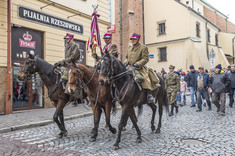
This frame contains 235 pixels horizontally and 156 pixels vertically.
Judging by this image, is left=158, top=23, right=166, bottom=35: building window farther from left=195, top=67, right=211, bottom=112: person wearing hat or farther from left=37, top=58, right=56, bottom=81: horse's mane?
left=37, top=58, right=56, bottom=81: horse's mane

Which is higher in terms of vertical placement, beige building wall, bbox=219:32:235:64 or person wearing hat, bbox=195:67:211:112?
beige building wall, bbox=219:32:235:64

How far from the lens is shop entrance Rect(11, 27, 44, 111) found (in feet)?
33.5

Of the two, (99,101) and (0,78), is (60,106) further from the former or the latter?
(0,78)

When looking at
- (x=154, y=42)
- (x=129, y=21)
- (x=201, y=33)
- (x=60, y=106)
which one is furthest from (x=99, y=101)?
(x=201, y=33)

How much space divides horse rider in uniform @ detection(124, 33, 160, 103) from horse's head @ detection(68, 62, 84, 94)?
1.44 metres

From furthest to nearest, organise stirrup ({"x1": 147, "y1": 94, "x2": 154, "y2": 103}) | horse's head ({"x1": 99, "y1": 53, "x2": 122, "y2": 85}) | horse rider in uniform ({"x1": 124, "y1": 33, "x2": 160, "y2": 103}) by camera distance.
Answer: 1. stirrup ({"x1": 147, "y1": 94, "x2": 154, "y2": 103})
2. horse rider in uniform ({"x1": 124, "y1": 33, "x2": 160, "y2": 103})
3. horse's head ({"x1": 99, "y1": 53, "x2": 122, "y2": 85})

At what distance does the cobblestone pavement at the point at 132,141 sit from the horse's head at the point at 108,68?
162cm

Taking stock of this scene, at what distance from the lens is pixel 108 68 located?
496 centimetres

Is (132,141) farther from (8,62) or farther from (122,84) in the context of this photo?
(8,62)

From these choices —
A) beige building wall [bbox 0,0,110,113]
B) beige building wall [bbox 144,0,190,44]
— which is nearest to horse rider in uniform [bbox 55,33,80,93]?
beige building wall [bbox 0,0,110,113]


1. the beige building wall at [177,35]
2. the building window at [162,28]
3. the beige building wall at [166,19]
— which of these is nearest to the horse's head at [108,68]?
the beige building wall at [177,35]

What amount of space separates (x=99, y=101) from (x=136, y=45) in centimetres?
189

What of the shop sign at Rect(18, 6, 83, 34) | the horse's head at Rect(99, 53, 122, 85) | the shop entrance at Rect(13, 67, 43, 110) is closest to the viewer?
the horse's head at Rect(99, 53, 122, 85)

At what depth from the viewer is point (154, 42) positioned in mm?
29438
